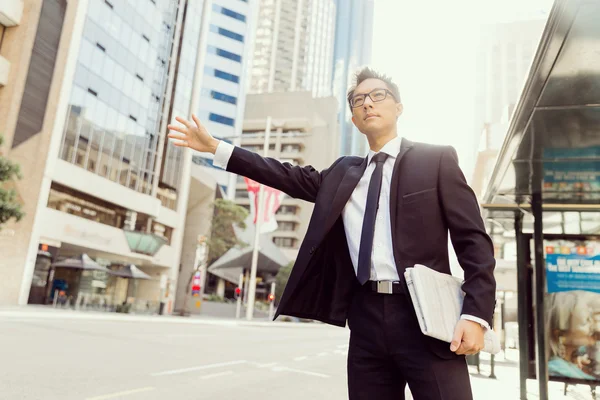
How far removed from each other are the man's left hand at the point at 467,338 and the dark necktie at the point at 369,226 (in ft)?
1.31

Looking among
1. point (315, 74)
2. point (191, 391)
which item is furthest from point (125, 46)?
point (315, 74)

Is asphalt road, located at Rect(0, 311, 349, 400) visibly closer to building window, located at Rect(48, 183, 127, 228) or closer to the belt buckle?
the belt buckle

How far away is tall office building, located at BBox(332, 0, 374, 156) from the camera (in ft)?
527

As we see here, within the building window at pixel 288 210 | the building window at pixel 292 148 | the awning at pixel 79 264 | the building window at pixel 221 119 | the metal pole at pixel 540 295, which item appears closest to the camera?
the metal pole at pixel 540 295

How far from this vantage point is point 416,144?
239cm

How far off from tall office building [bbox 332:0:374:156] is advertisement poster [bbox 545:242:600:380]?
147m

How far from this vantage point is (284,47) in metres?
138

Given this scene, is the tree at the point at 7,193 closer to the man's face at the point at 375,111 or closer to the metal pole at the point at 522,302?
the metal pole at the point at 522,302

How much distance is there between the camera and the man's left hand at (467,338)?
1.85 metres

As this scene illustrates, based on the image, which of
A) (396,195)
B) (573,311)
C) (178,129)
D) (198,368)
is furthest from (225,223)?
(396,195)

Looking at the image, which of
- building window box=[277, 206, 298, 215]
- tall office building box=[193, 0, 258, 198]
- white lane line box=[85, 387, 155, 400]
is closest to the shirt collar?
white lane line box=[85, 387, 155, 400]

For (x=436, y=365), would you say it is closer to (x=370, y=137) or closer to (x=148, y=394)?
(x=370, y=137)

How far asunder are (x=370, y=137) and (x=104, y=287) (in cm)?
3524

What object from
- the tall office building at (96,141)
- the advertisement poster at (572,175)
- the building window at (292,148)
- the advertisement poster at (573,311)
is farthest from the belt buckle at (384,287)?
the building window at (292,148)
